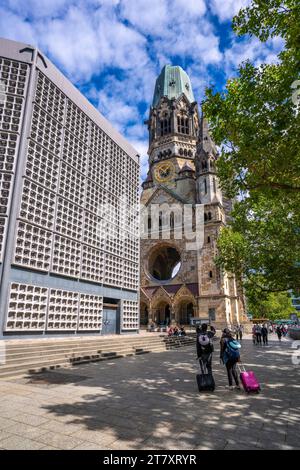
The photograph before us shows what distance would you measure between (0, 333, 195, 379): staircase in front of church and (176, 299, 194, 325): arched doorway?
21.0m

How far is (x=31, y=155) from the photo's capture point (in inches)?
583

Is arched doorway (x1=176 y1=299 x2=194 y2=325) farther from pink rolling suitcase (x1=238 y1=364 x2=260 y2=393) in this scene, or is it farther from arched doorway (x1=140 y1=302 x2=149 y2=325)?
pink rolling suitcase (x1=238 y1=364 x2=260 y2=393)

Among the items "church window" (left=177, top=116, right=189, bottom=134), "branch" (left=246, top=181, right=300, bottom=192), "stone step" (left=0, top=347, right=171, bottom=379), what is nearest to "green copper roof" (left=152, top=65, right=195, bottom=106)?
"church window" (left=177, top=116, right=189, bottom=134)

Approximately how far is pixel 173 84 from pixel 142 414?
211ft

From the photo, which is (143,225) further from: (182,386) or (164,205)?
(182,386)

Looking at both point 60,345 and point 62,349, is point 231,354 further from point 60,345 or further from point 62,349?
point 60,345

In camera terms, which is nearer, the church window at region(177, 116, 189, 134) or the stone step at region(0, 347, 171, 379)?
the stone step at region(0, 347, 171, 379)

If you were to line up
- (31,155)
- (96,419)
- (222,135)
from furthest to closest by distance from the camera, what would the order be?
(31,155), (222,135), (96,419)

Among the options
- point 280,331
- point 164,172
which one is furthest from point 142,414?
point 164,172

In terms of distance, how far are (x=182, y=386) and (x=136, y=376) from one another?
1.95 metres

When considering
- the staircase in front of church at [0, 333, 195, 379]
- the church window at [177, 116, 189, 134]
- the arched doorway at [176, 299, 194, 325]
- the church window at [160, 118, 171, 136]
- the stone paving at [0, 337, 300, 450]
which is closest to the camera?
the stone paving at [0, 337, 300, 450]

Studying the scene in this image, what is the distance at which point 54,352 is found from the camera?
37.4 ft

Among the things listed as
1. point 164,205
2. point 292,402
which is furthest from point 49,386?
point 164,205

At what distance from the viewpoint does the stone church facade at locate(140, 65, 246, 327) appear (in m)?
36.0
